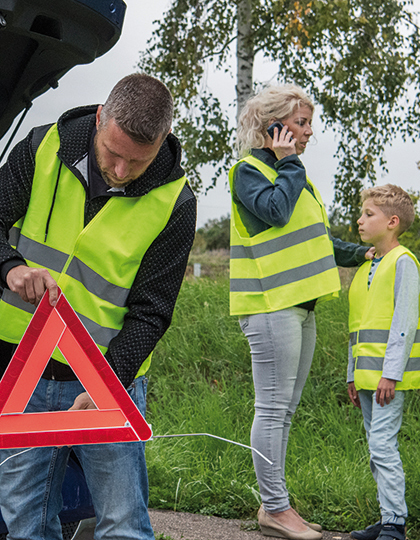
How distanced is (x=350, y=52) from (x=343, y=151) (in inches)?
62.1

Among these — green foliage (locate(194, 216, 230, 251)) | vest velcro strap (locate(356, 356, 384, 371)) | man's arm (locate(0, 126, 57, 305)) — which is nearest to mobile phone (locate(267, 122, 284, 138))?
vest velcro strap (locate(356, 356, 384, 371))

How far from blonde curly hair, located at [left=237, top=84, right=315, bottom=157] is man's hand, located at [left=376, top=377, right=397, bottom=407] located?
1.43 m

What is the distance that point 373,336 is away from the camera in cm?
343

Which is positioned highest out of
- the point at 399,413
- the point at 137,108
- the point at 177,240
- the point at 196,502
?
the point at 137,108

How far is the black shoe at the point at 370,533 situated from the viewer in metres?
3.38

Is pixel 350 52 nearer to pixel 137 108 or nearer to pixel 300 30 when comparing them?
pixel 300 30

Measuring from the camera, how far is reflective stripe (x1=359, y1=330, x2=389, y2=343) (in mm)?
3396

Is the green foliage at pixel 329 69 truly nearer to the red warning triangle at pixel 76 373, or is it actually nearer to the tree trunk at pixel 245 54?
the tree trunk at pixel 245 54

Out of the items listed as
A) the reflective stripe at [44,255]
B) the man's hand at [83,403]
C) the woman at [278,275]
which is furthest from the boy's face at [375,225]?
the man's hand at [83,403]

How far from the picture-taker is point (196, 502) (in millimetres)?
3984

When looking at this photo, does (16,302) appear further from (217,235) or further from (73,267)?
(217,235)

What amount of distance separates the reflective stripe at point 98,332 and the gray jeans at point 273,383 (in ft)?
4.17

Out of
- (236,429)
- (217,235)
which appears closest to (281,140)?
(236,429)

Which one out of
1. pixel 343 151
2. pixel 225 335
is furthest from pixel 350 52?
pixel 225 335
